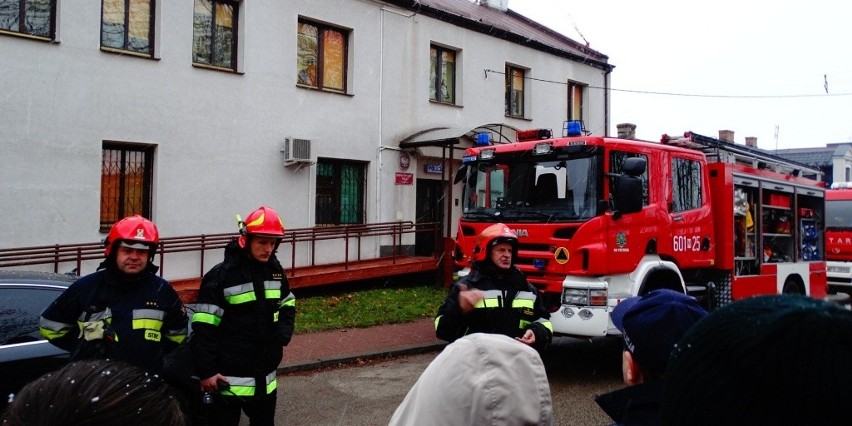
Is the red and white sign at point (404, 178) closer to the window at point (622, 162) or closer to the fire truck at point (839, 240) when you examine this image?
the window at point (622, 162)

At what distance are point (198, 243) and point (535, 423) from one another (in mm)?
12224

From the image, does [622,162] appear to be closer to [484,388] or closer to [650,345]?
[650,345]

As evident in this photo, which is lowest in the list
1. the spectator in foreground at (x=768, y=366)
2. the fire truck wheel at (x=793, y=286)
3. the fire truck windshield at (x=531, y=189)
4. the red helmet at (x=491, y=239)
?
the fire truck wheel at (x=793, y=286)

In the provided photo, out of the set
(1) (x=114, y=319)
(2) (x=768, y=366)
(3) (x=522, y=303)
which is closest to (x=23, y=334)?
(1) (x=114, y=319)

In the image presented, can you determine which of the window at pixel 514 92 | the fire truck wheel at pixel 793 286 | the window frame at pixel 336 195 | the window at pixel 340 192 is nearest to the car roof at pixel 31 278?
the window frame at pixel 336 195

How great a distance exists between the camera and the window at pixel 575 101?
73.3 ft

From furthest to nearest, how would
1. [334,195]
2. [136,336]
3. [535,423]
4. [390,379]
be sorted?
1. [334,195]
2. [390,379]
3. [136,336]
4. [535,423]

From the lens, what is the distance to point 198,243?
507 inches

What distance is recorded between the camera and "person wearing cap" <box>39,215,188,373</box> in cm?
377

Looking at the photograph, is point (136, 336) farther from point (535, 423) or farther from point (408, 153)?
point (408, 153)

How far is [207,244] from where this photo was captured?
13.1 metres

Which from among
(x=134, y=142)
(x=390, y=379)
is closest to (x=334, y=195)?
(x=134, y=142)

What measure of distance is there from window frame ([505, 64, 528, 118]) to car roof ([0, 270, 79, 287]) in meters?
15.8

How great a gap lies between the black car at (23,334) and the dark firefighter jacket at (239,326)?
1486 millimetres
